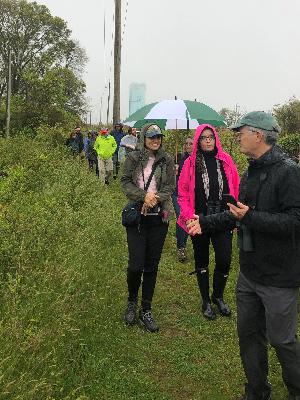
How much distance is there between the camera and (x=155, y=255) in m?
4.41

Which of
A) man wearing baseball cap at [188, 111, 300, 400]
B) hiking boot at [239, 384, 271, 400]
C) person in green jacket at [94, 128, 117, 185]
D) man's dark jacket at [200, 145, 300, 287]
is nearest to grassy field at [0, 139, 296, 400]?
hiking boot at [239, 384, 271, 400]

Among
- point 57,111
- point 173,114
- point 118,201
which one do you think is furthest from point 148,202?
point 57,111

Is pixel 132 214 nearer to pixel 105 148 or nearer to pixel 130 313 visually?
pixel 130 313

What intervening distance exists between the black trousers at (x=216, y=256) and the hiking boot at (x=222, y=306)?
0.10 metres

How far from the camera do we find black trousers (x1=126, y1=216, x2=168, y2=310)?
431cm

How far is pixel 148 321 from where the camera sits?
4445 mm

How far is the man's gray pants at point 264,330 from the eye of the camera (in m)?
2.73

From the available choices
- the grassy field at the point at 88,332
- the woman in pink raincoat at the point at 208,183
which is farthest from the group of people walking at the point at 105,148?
the woman in pink raincoat at the point at 208,183

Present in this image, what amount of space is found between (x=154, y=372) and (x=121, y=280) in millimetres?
1781

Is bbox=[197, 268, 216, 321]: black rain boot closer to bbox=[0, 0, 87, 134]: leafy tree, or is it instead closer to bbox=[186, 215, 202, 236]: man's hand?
bbox=[186, 215, 202, 236]: man's hand

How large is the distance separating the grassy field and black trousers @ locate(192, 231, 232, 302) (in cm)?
36

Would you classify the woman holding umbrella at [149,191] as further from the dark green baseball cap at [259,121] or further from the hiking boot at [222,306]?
the dark green baseball cap at [259,121]

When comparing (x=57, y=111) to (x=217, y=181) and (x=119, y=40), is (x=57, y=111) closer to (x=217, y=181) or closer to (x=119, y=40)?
(x=119, y=40)

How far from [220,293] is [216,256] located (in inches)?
19.6
